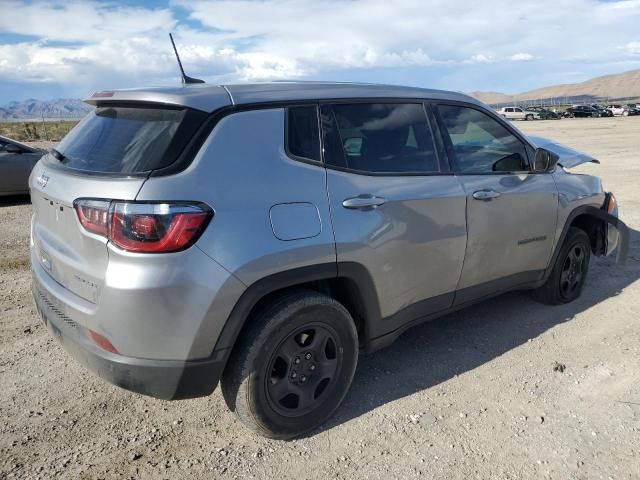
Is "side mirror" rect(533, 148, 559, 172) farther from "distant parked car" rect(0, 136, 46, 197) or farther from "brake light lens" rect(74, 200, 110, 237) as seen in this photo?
"distant parked car" rect(0, 136, 46, 197)

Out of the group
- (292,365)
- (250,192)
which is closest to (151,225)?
(250,192)

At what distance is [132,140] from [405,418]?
7.08ft

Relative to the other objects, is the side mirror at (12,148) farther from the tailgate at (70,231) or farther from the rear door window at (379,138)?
the rear door window at (379,138)

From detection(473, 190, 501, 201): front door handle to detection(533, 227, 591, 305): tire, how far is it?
3.95 feet

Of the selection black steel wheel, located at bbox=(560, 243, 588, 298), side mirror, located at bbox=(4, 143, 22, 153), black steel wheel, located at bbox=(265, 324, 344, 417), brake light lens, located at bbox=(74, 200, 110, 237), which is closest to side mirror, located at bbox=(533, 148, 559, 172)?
black steel wheel, located at bbox=(560, 243, 588, 298)

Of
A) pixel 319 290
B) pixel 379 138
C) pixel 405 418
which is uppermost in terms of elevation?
pixel 379 138

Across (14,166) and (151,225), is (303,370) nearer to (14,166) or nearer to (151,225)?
(151,225)

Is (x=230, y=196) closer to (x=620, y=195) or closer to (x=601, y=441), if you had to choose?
(x=601, y=441)

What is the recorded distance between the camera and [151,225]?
7.70ft

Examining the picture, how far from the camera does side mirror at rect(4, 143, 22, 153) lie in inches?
367

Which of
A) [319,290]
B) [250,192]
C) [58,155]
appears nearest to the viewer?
[250,192]

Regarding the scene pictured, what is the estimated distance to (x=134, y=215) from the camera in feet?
7.68

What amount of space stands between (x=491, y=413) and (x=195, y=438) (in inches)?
67.7

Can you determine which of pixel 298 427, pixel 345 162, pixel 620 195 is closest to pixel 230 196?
pixel 345 162
